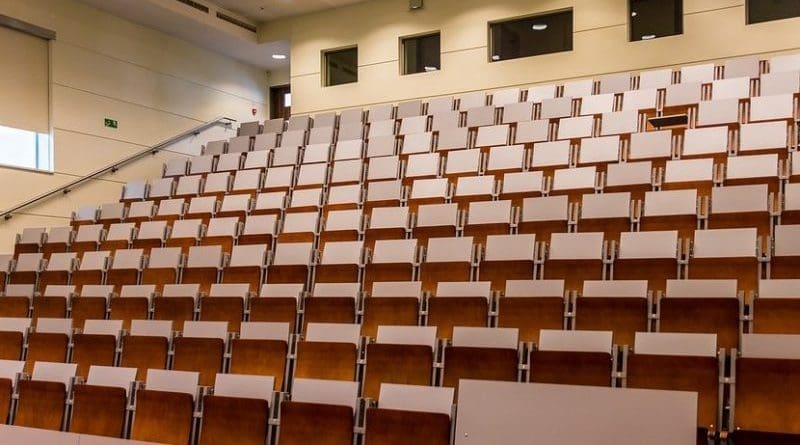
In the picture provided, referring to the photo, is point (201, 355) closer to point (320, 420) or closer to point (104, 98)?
point (320, 420)

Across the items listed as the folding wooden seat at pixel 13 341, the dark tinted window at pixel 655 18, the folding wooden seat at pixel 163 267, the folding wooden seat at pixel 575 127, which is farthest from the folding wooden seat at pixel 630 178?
the folding wooden seat at pixel 13 341

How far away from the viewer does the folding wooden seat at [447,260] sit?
1163mm

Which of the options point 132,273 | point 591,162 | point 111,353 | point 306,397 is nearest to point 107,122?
point 132,273

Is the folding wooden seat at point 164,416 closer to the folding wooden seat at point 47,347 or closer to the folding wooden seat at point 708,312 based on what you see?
the folding wooden seat at point 47,347

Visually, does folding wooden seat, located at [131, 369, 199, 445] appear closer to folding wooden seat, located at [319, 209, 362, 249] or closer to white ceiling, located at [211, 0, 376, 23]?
folding wooden seat, located at [319, 209, 362, 249]

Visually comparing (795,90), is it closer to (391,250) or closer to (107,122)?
(391,250)

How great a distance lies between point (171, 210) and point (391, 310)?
0.84 metres

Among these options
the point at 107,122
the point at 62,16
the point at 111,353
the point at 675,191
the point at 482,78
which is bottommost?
the point at 111,353

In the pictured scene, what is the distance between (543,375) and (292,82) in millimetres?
1703

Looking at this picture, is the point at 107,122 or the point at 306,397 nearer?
the point at 306,397

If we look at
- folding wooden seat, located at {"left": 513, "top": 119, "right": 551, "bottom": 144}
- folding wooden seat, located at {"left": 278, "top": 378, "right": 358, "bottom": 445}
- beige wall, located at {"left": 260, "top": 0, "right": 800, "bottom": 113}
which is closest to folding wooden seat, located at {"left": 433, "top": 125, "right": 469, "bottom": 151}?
folding wooden seat, located at {"left": 513, "top": 119, "right": 551, "bottom": 144}

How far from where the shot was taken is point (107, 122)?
6.99 ft

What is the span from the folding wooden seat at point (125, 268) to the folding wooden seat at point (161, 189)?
1.26 ft

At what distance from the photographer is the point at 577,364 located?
0.83 m
